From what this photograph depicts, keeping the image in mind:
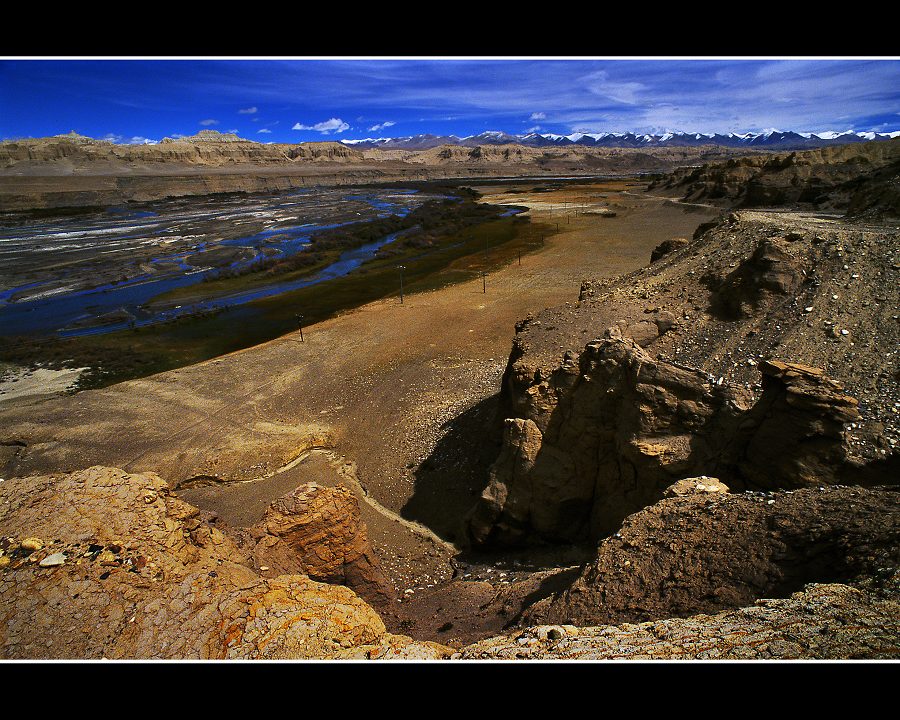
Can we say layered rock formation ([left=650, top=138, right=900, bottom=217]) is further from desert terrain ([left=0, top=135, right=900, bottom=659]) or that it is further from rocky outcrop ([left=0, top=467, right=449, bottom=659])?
rocky outcrop ([left=0, top=467, right=449, bottom=659])

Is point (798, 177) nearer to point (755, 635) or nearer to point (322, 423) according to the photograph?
point (322, 423)

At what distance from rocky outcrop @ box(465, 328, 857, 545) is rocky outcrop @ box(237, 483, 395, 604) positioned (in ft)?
8.69

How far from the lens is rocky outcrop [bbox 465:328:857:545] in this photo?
635 cm

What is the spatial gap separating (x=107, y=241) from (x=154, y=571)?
6896 centimetres

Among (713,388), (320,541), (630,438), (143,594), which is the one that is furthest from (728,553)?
(143,594)

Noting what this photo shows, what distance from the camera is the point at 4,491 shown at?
294 inches

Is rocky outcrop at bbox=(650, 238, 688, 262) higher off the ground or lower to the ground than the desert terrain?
higher

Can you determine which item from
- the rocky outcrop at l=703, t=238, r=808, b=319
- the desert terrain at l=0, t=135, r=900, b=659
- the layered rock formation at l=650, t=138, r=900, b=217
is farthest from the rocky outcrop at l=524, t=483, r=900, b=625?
the layered rock formation at l=650, t=138, r=900, b=217

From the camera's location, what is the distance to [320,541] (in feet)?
27.8

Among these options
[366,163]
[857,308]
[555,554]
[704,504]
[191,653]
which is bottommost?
[555,554]

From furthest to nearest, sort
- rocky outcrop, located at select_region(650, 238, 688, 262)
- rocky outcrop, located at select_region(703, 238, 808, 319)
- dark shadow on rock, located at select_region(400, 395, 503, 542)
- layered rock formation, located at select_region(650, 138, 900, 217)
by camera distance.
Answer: layered rock formation, located at select_region(650, 138, 900, 217), rocky outcrop, located at select_region(650, 238, 688, 262), dark shadow on rock, located at select_region(400, 395, 503, 542), rocky outcrop, located at select_region(703, 238, 808, 319)

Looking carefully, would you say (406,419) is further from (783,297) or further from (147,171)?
(147,171)

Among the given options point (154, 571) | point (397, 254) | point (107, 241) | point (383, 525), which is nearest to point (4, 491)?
point (154, 571)

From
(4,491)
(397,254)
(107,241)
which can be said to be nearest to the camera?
(4,491)
